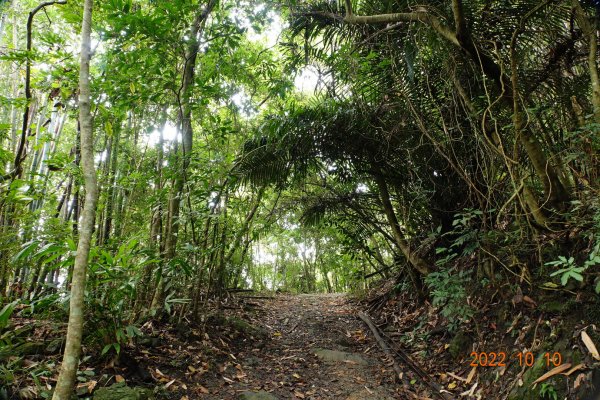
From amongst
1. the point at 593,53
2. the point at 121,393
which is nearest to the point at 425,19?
the point at 593,53

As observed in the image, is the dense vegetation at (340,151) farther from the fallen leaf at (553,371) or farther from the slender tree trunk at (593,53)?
the fallen leaf at (553,371)

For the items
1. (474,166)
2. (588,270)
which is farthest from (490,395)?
(474,166)

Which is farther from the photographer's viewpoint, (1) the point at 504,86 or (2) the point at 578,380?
(1) the point at 504,86

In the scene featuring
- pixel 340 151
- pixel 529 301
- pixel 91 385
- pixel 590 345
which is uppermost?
pixel 340 151

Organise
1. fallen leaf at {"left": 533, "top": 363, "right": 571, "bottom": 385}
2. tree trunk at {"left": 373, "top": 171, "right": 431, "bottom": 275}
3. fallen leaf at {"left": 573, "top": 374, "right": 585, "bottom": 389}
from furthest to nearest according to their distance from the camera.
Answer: tree trunk at {"left": 373, "top": 171, "right": 431, "bottom": 275} → fallen leaf at {"left": 533, "top": 363, "right": 571, "bottom": 385} → fallen leaf at {"left": 573, "top": 374, "right": 585, "bottom": 389}

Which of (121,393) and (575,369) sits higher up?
(121,393)

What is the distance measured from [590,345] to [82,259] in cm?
349

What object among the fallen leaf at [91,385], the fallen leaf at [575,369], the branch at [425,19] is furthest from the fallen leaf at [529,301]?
the fallen leaf at [91,385]

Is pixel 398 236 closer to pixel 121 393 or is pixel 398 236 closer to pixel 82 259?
pixel 121 393

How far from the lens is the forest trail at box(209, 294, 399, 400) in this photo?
3.72 m

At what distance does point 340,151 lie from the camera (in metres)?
5.29
